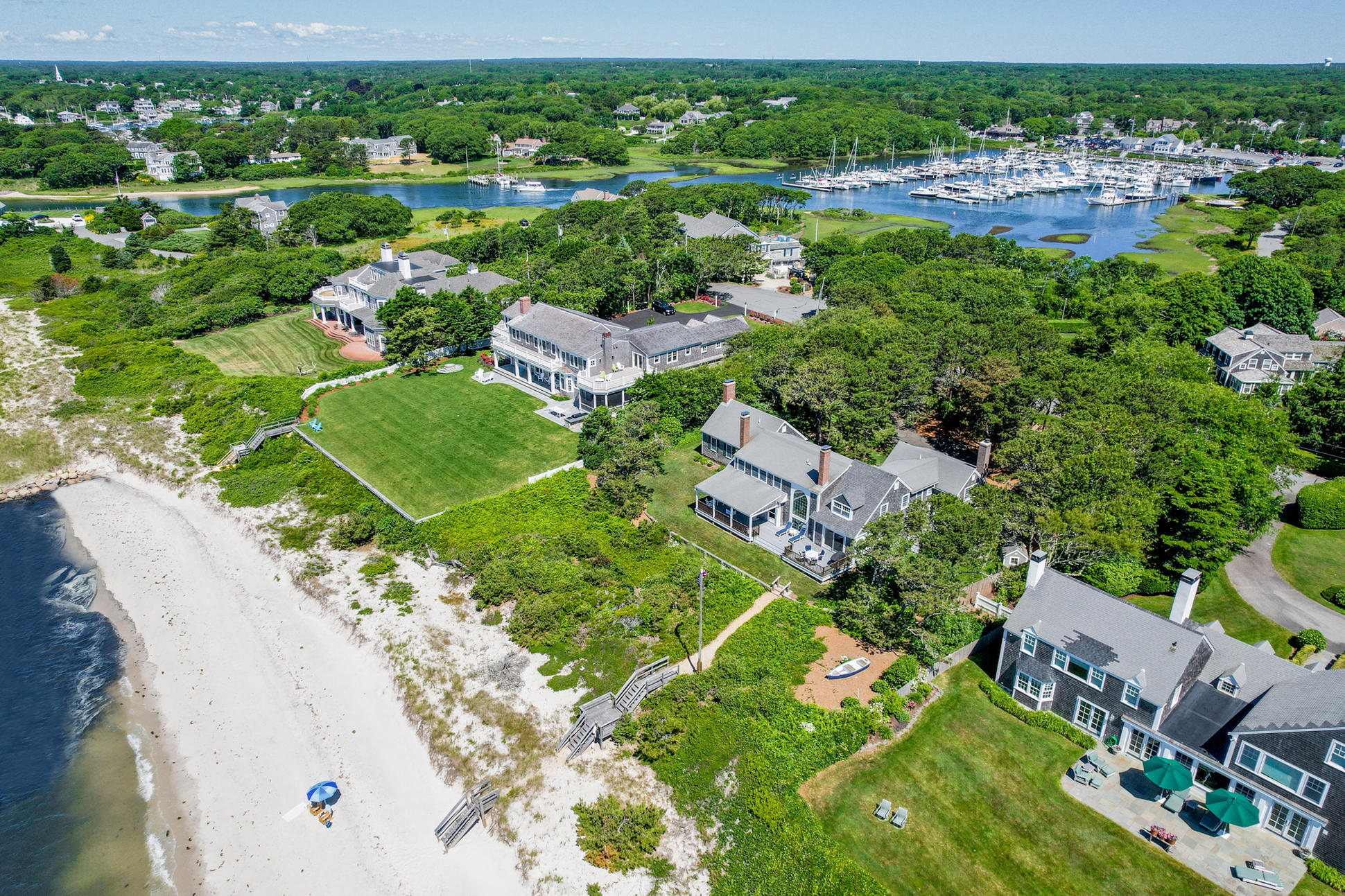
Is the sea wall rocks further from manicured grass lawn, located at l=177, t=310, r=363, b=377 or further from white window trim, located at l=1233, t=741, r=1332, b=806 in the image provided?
white window trim, located at l=1233, t=741, r=1332, b=806

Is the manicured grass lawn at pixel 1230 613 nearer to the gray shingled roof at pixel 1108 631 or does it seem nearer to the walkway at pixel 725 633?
the gray shingled roof at pixel 1108 631

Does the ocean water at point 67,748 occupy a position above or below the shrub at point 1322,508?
below

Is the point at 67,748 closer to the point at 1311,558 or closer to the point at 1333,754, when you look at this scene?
the point at 1333,754

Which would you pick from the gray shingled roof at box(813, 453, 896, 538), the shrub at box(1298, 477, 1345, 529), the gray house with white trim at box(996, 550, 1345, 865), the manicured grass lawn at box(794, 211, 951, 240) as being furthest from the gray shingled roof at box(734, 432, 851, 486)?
the manicured grass lawn at box(794, 211, 951, 240)

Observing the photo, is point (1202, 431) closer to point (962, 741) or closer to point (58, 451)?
point (962, 741)

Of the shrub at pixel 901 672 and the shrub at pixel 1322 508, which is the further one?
the shrub at pixel 1322 508

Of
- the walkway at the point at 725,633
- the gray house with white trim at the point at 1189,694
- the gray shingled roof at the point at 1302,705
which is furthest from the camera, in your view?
the walkway at the point at 725,633

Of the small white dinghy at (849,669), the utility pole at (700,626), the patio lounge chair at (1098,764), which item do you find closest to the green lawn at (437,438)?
the utility pole at (700,626)
